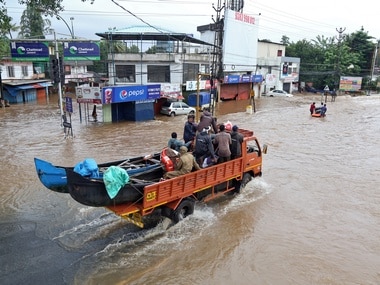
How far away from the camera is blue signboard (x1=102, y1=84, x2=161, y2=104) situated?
20.5 metres

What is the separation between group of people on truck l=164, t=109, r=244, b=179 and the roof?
64.6ft

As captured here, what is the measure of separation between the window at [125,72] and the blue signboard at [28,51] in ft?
22.3

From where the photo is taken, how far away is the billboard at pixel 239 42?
36.2 metres

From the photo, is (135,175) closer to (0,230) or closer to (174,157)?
(174,157)

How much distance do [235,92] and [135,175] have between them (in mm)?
32312

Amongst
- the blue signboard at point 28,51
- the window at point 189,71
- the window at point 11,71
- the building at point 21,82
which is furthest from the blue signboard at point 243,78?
the window at point 11,71


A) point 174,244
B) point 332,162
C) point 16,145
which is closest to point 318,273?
point 174,244

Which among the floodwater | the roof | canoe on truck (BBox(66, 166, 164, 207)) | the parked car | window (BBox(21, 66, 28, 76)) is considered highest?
the roof

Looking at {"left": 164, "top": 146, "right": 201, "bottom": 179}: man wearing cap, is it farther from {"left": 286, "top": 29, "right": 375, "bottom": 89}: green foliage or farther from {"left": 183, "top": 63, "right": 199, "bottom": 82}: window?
{"left": 286, "top": 29, "right": 375, "bottom": 89}: green foliage

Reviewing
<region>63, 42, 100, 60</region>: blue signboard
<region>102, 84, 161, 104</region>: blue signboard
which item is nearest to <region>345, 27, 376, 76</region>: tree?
<region>102, 84, 161, 104</region>: blue signboard

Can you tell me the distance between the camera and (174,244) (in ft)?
23.4

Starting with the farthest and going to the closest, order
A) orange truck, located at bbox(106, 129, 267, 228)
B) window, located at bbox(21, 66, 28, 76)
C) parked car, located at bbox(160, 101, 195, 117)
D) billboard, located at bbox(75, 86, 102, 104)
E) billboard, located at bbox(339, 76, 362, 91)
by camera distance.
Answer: billboard, located at bbox(339, 76, 362, 91) < window, located at bbox(21, 66, 28, 76) < parked car, located at bbox(160, 101, 195, 117) < billboard, located at bbox(75, 86, 102, 104) < orange truck, located at bbox(106, 129, 267, 228)

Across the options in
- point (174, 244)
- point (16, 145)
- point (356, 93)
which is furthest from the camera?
point (356, 93)

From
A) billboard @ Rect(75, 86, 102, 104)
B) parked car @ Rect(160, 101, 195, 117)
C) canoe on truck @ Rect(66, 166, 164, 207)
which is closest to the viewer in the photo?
canoe on truck @ Rect(66, 166, 164, 207)
